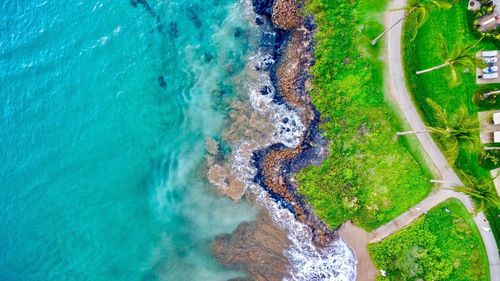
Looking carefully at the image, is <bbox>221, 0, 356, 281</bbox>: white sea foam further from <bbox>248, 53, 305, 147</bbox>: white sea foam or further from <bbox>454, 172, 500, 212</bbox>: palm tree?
<bbox>454, 172, 500, 212</bbox>: palm tree

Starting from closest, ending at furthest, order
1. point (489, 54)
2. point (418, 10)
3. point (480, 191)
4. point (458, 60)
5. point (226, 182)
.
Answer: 1. point (458, 60)
2. point (480, 191)
3. point (418, 10)
4. point (489, 54)
5. point (226, 182)

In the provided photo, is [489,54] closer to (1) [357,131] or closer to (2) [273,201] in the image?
(1) [357,131]

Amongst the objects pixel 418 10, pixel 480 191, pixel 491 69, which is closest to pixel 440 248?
pixel 480 191

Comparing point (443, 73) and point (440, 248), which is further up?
point (443, 73)

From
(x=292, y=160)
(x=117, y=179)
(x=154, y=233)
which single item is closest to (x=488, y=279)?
(x=292, y=160)

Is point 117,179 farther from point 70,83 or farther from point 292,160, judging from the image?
point 292,160

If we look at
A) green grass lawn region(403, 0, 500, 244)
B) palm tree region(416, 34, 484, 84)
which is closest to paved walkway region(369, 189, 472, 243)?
green grass lawn region(403, 0, 500, 244)
